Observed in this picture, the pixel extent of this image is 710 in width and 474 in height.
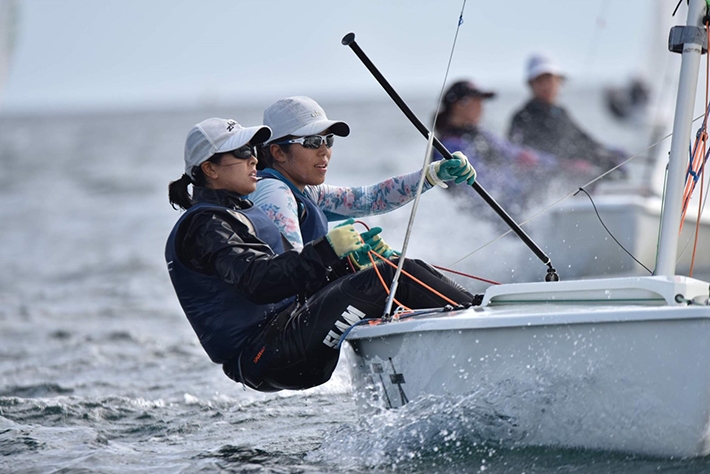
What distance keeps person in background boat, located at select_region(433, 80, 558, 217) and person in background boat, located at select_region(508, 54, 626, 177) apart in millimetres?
255

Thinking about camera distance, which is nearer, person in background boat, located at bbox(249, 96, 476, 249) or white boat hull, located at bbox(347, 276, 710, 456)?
white boat hull, located at bbox(347, 276, 710, 456)

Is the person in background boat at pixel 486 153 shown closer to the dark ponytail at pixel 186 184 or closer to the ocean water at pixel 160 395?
the ocean water at pixel 160 395

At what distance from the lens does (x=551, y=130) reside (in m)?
8.31

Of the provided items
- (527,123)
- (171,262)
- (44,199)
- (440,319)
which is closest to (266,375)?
(171,262)

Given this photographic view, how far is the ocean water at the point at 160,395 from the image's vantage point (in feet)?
9.93

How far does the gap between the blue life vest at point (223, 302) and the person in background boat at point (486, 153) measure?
12.9ft

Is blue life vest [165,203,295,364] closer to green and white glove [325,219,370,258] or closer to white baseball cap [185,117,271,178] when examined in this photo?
white baseball cap [185,117,271,178]

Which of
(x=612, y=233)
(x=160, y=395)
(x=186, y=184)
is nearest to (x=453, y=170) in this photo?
(x=186, y=184)

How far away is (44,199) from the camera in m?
16.6

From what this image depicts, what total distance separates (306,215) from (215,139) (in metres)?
0.47

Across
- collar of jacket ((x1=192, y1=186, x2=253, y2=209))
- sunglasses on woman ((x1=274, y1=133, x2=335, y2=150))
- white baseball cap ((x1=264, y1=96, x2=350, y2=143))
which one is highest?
white baseball cap ((x1=264, y1=96, x2=350, y2=143))

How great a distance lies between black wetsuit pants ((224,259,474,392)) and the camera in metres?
3.19

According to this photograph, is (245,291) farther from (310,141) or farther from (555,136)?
(555,136)

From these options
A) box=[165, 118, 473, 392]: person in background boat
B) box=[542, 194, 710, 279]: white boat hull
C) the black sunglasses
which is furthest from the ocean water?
the black sunglasses
